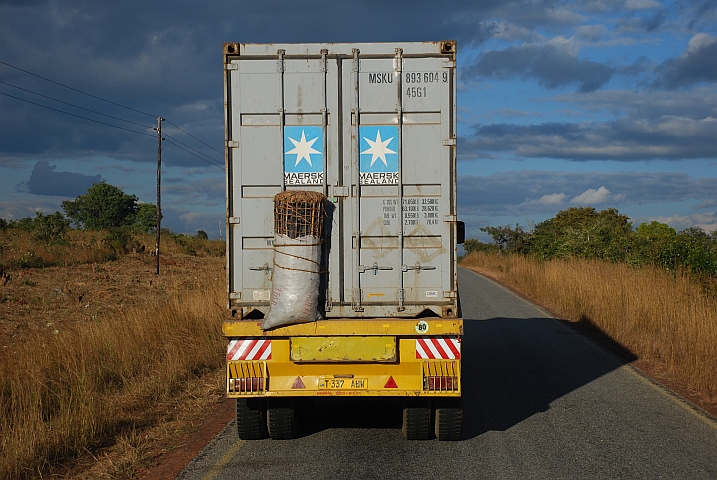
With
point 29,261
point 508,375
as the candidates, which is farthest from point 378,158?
point 29,261

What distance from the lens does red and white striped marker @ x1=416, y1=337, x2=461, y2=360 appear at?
6.75m

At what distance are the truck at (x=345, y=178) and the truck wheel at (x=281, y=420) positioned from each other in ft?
1.45

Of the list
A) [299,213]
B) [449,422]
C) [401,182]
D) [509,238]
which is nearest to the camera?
[299,213]

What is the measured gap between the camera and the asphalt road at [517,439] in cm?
620

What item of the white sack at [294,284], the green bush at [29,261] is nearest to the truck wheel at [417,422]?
the white sack at [294,284]

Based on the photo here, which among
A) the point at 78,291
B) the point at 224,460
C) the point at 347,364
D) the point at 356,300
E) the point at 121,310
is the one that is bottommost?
the point at 224,460

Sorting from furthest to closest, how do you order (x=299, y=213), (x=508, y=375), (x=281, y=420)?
1. (x=508, y=375)
2. (x=281, y=420)
3. (x=299, y=213)

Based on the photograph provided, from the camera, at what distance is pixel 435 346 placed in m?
6.76

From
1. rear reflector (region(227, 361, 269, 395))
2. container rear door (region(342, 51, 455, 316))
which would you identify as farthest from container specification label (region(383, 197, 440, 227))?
rear reflector (region(227, 361, 269, 395))

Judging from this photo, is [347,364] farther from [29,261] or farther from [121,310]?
[29,261]

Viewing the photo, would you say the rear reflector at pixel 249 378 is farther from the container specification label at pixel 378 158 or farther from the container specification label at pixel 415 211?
the container specification label at pixel 378 158

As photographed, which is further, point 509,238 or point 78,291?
point 509,238

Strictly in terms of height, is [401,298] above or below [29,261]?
below

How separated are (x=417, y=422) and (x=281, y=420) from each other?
135cm
